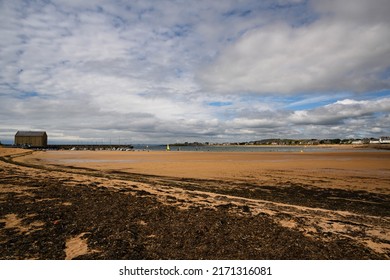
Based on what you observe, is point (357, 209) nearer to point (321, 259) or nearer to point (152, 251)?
point (321, 259)

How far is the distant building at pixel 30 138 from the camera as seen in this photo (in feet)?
420

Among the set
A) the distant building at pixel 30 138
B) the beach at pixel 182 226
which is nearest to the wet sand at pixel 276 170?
the beach at pixel 182 226

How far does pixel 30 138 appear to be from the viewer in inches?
5089

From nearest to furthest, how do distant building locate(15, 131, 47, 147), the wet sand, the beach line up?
the beach → the wet sand → distant building locate(15, 131, 47, 147)

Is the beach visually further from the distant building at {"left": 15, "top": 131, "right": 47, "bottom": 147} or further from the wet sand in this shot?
the distant building at {"left": 15, "top": 131, "right": 47, "bottom": 147}

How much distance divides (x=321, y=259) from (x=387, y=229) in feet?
13.5

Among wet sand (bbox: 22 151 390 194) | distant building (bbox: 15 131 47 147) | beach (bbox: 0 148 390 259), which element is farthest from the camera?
distant building (bbox: 15 131 47 147)

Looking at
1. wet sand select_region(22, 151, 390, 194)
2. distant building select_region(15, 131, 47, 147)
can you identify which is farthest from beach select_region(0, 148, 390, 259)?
distant building select_region(15, 131, 47, 147)

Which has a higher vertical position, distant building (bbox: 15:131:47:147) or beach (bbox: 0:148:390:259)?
distant building (bbox: 15:131:47:147)

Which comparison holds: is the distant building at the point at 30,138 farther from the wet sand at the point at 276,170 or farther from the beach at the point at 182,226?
the beach at the point at 182,226

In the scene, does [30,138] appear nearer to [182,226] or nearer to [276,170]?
[276,170]

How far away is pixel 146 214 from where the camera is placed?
26.0 feet

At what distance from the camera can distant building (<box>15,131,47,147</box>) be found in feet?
420
